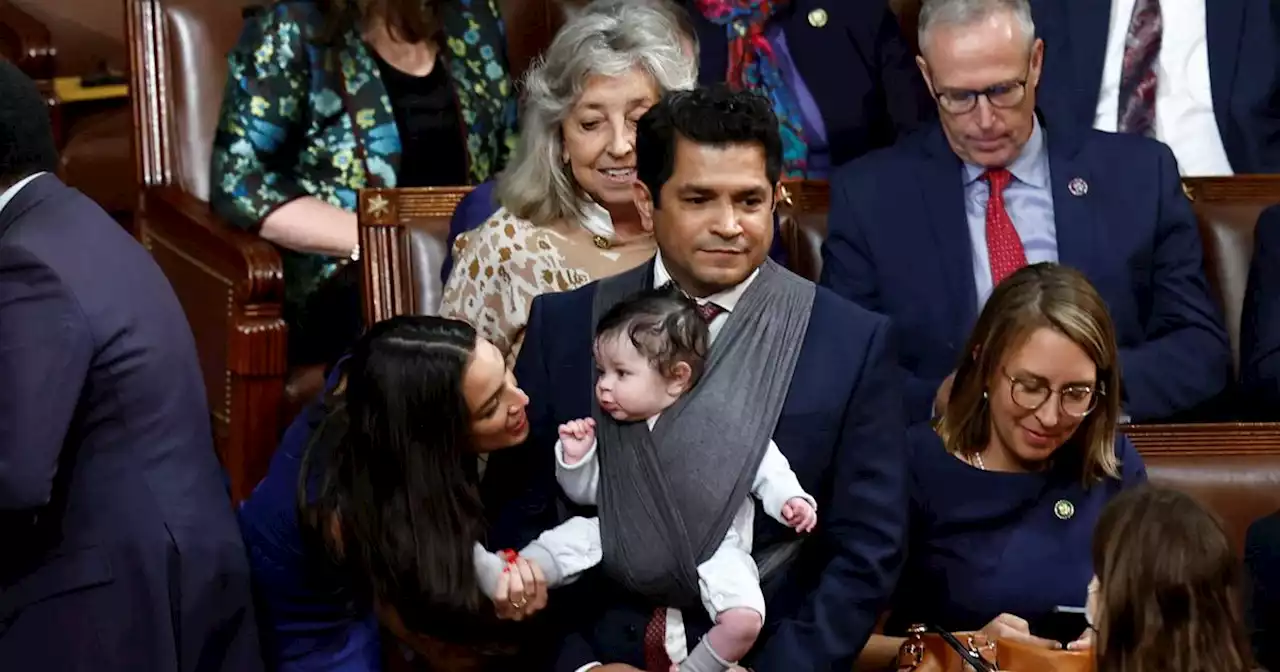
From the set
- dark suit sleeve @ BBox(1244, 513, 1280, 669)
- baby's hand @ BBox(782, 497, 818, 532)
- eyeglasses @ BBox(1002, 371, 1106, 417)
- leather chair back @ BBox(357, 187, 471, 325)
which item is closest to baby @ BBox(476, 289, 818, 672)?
baby's hand @ BBox(782, 497, 818, 532)

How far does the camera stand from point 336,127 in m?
3.07

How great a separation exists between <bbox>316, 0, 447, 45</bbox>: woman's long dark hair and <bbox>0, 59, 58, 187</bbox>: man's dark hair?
97 centimetres

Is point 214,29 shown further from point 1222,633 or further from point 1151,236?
point 1222,633

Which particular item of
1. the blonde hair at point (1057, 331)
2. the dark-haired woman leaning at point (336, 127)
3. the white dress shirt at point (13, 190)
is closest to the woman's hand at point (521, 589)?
the blonde hair at point (1057, 331)

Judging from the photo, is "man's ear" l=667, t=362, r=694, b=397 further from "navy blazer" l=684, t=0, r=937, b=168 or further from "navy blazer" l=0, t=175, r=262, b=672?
"navy blazer" l=684, t=0, r=937, b=168

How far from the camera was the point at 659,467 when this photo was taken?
195cm

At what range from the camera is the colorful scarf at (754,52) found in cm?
310

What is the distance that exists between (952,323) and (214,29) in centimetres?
146

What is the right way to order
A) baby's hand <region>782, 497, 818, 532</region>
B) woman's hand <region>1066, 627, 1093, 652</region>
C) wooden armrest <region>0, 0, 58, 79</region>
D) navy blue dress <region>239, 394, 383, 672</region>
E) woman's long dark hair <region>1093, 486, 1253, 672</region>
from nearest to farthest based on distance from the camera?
woman's long dark hair <region>1093, 486, 1253, 672</region>
baby's hand <region>782, 497, 818, 532</region>
woman's hand <region>1066, 627, 1093, 652</region>
navy blue dress <region>239, 394, 383, 672</region>
wooden armrest <region>0, 0, 58, 79</region>

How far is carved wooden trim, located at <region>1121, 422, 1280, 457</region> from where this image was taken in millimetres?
2416

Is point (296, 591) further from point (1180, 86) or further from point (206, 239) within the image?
point (1180, 86)

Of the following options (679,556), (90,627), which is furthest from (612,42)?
(90,627)

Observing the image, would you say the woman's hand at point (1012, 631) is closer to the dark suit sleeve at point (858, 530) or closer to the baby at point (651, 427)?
the dark suit sleeve at point (858, 530)

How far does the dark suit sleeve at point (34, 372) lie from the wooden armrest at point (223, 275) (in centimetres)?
87
